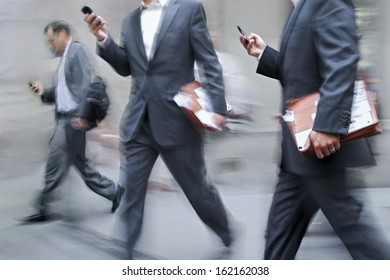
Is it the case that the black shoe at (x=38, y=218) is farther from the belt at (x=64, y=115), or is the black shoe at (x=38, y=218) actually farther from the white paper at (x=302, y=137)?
the white paper at (x=302, y=137)

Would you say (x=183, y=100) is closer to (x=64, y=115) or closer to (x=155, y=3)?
(x=155, y=3)

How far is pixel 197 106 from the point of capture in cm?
442

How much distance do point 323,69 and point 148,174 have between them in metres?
1.47

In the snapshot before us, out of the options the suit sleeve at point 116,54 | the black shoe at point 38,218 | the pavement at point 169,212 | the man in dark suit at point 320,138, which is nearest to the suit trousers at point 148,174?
the pavement at point 169,212

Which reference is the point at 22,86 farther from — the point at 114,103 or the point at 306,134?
the point at 306,134

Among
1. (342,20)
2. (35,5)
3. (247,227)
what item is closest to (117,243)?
(247,227)

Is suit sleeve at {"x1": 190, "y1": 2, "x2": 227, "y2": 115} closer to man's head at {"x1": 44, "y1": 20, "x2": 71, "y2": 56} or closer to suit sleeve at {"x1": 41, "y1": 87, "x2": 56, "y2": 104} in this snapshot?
man's head at {"x1": 44, "y1": 20, "x2": 71, "y2": 56}

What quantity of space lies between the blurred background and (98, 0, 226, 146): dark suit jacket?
0.87 m

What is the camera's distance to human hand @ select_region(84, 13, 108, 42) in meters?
4.33

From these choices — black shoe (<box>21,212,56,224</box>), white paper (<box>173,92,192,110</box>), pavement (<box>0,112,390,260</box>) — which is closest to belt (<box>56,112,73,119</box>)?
pavement (<box>0,112,390,260</box>)

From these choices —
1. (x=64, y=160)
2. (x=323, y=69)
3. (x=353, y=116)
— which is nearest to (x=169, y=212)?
(x=64, y=160)

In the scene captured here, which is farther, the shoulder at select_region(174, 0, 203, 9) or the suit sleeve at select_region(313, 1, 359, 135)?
the shoulder at select_region(174, 0, 203, 9)

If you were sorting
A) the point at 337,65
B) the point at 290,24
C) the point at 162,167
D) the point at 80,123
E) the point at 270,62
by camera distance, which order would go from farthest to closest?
the point at 162,167 → the point at 80,123 → the point at 270,62 → the point at 290,24 → the point at 337,65

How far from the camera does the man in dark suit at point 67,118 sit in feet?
19.0
